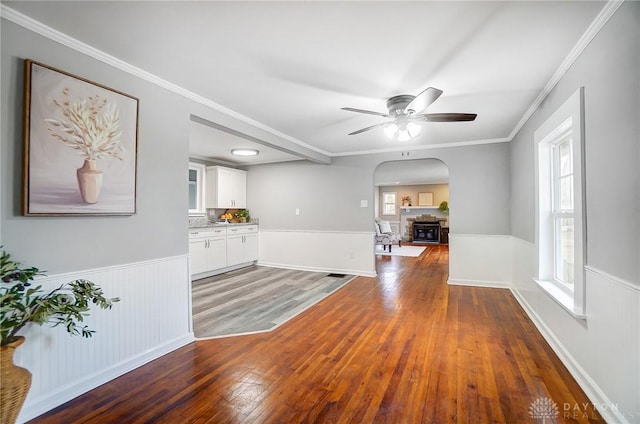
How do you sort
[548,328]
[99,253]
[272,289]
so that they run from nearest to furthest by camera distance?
[99,253] → [548,328] → [272,289]

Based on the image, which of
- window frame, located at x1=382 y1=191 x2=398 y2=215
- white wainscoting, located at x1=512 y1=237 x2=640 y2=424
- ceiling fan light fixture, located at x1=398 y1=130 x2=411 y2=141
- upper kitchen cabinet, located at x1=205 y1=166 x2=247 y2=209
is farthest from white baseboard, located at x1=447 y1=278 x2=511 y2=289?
window frame, located at x1=382 y1=191 x2=398 y2=215

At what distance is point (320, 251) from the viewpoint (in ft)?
19.2

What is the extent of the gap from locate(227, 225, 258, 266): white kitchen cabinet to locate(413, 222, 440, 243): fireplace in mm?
7010

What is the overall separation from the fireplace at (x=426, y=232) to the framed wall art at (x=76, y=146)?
10.3 metres

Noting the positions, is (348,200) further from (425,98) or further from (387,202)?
(387,202)

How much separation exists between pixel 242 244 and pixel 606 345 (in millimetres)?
5376

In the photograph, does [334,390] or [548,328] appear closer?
[334,390]

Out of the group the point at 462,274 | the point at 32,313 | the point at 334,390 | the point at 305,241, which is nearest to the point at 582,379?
the point at 334,390

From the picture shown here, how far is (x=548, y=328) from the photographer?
2674mm

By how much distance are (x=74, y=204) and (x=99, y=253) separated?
14.8 inches

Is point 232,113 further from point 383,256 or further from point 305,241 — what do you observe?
point 383,256

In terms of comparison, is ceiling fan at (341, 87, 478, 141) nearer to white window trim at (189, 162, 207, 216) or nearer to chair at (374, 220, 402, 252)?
white window trim at (189, 162, 207, 216)

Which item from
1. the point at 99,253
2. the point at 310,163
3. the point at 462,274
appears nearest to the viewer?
the point at 99,253

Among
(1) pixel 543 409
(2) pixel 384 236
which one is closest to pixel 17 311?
(1) pixel 543 409
